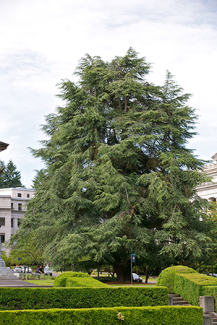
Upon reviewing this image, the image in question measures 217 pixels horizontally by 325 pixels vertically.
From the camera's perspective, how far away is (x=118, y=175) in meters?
32.1

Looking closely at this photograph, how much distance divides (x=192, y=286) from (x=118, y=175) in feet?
42.9

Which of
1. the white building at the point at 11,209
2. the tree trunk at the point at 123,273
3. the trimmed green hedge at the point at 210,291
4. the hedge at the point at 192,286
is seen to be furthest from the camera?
the white building at the point at 11,209

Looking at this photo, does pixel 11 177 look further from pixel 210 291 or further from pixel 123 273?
pixel 210 291

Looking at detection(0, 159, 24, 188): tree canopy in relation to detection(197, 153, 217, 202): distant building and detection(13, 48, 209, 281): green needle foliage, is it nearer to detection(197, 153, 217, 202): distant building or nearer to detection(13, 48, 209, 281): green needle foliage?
detection(197, 153, 217, 202): distant building

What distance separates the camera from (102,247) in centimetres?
3016

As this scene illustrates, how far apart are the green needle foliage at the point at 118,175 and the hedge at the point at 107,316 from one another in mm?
13439

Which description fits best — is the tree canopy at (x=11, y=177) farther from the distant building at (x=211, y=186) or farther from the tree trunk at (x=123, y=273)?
the tree trunk at (x=123, y=273)

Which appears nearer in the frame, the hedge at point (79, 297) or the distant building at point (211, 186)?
the hedge at point (79, 297)

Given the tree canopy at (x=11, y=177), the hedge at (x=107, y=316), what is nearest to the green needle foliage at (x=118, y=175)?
the hedge at (x=107, y=316)

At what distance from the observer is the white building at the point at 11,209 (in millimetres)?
85500

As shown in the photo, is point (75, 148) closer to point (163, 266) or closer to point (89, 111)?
point (89, 111)

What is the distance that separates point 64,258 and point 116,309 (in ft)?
54.2

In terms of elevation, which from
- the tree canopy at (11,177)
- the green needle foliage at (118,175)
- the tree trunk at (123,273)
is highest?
the tree canopy at (11,177)

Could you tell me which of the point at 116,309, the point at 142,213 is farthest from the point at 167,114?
the point at 116,309
